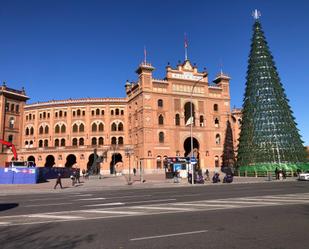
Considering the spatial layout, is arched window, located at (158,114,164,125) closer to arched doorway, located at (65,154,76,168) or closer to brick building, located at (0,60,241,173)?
brick building, located at (0,60,241,173)

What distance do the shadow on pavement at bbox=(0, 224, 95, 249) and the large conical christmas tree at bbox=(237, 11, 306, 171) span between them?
143 ft

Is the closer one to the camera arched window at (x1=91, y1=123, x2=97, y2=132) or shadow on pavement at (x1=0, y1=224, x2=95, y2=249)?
shadow on pavement at (x1=0, y1=224, x2=95, y2=249)

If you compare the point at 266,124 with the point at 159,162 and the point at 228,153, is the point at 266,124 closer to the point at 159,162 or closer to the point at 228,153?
the point at 228,153

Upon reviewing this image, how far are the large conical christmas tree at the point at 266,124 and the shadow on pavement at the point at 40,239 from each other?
43.7 meters

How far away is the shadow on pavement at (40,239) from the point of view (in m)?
7.50

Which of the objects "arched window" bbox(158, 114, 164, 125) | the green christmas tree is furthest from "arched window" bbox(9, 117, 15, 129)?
the green christmas tree

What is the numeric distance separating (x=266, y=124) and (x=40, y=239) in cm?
4654

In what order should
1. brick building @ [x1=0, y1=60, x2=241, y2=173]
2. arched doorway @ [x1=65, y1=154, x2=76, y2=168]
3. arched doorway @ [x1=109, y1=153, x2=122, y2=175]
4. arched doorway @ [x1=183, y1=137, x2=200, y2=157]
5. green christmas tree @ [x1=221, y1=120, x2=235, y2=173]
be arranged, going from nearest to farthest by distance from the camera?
brick building @ [x1=0, y1=60, x2=241, y2=173] < green christmas tree @ [x1=221, y1=120, x2=235, y2=173] < arched doorway @ [x1=183, y1=137, x2=200, y2=157] < arched doorway @ [x1=109, y1=153, x2=122, y2=175] < arched doorway @ [x1=65, y1=154, x2=76, y2=168]

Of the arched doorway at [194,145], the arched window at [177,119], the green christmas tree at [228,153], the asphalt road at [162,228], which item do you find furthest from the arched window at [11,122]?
the asphalt road at [162,228]

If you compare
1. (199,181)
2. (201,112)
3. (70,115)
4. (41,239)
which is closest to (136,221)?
(41,239)

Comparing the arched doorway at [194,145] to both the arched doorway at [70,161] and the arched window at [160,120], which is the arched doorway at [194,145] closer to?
the arched window at [160,120]

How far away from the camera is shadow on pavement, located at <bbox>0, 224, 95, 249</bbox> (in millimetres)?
7500

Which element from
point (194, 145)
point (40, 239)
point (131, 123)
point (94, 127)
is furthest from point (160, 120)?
point (40, 239)

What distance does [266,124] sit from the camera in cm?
4947
